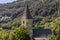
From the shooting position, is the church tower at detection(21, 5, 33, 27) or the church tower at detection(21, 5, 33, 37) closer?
the church tower at detection(21, 5, 33, 37)

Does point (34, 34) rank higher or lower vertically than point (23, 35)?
lower

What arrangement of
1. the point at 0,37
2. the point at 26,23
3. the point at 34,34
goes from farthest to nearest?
the point at 34,34
the point at 26,23
the point at 0,37

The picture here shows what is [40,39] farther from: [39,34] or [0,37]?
[0,37]

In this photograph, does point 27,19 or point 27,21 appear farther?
point 27,19

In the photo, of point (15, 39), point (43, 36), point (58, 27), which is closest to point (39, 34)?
point (43, 36)

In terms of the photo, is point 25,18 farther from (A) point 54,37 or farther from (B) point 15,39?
(B) point 15,39

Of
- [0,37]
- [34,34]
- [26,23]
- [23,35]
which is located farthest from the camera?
[34,34]

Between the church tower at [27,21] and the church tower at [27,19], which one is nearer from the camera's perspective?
the church tower at [27,21]

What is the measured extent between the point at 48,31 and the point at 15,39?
3299cm

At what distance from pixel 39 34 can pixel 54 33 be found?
2338cm

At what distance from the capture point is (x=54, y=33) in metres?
68.4

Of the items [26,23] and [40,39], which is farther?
[40,39]

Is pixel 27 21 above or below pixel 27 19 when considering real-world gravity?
below

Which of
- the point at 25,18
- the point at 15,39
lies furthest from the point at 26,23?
the point at 15,39
